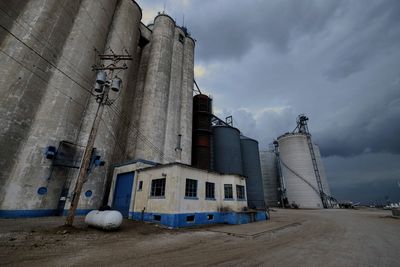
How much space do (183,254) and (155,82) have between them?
25033 millimetres

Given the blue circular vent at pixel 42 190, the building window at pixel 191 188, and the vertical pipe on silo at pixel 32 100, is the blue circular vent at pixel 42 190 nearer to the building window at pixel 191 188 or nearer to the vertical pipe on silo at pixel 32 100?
the vertical pipe on silo at pixel 32 100

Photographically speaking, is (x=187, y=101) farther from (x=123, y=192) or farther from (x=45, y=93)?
(x=45, y=93)

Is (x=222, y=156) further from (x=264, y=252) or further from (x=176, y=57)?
(x=264, y=252)

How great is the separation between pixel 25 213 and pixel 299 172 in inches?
1909

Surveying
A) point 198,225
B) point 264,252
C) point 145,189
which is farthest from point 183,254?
point 145,189

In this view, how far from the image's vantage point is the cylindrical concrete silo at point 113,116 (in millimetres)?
18719

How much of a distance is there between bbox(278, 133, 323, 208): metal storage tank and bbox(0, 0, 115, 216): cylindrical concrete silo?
4557 cm

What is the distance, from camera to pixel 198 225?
1479 cm

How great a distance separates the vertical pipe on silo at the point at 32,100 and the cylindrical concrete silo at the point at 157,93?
895cm

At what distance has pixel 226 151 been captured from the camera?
3081 cm

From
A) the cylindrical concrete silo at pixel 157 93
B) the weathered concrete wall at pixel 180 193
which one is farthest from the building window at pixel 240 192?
the cylindrical concrete silo at pixel 157 93

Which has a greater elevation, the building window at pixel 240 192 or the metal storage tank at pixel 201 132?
the metal storage tank at pixel 201 132

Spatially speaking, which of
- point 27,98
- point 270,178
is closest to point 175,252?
point 27,98

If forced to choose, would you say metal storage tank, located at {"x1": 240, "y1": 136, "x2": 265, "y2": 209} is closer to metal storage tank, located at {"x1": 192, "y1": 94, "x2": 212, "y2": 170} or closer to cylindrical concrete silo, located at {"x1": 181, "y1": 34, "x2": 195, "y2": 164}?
metal storage tank, located at {"x1": 192, "y1": 94, "x2": 212, "y2": 170}
